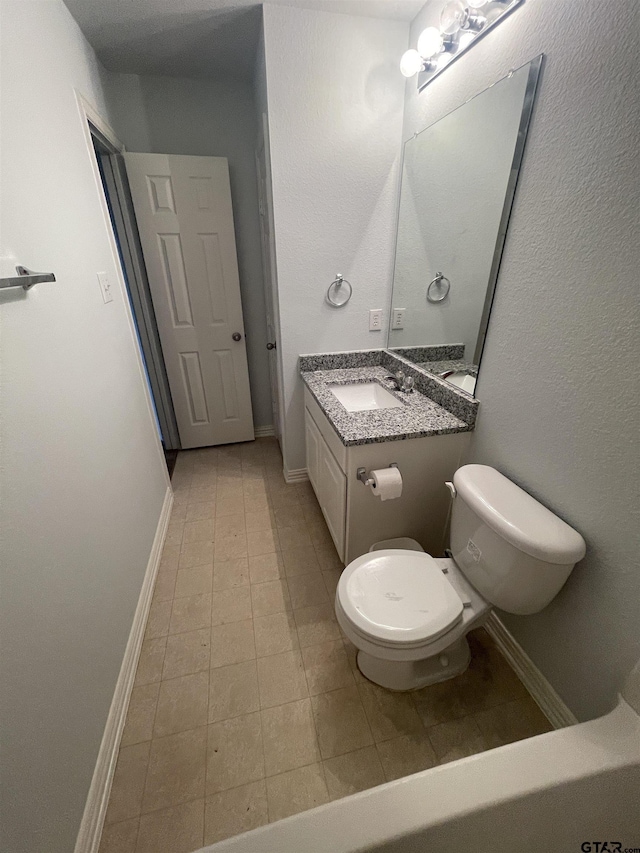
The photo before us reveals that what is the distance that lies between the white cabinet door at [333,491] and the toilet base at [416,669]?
1.44 feet

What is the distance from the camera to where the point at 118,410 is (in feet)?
4.66

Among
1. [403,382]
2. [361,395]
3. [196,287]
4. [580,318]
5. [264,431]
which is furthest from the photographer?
[264,431]

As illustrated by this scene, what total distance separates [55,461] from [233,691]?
97cm

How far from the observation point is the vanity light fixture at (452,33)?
1050 millimetres

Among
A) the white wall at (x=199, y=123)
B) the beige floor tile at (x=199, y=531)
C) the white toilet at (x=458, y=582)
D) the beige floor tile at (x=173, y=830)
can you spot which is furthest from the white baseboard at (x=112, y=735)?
the white wall at (x=199, y=123)

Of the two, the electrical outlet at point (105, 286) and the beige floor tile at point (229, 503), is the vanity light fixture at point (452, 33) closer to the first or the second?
the electrical outlet at point (105, 286)

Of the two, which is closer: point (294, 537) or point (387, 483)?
point (387, 483)

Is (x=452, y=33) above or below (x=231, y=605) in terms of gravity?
above

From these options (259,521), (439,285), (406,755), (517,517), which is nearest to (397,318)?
(439,285)

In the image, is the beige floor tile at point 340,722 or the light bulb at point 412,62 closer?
the beige floor tile at point 340,722

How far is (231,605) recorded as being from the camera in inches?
59.4

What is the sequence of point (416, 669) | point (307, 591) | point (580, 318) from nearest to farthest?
point (580, 318) < point (416, 669) < point (307, 591)

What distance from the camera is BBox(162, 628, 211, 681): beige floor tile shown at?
1.28 meters

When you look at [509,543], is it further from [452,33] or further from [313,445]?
[452,33]
